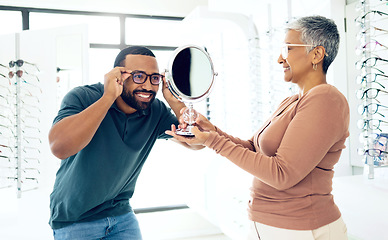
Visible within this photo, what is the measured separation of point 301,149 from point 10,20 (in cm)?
421

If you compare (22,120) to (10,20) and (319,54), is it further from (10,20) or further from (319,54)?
(319,54)

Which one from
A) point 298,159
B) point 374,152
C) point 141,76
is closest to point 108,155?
point 141,76

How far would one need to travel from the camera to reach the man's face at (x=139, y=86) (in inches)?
62.6

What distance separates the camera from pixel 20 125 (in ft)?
10.3

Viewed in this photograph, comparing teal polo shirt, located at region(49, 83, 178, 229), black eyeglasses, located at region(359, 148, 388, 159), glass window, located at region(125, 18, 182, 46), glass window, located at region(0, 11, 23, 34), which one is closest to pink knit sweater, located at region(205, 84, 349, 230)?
teal polo shirt, located at region(49, 83, 178, 229)

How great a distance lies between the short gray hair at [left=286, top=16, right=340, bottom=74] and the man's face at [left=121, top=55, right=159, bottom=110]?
0.64m

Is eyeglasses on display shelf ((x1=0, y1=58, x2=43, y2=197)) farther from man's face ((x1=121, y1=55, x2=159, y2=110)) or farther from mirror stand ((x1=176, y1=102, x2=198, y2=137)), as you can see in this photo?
mirror stand ((x1=176, y1=102, x2=198, y2=137))

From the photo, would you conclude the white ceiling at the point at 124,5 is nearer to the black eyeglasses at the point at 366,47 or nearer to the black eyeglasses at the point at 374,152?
the black eyeglasses at the point at 366,47

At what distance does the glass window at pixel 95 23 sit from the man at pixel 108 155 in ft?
10.4

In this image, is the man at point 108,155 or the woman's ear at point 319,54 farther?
the man at point 108,155

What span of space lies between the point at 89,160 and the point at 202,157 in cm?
202

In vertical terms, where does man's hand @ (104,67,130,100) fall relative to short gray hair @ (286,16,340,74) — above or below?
below

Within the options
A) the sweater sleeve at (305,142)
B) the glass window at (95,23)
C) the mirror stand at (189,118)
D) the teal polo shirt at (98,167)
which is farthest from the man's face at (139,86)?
the glass window at (95,23)

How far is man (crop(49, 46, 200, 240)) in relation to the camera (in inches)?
60.2
